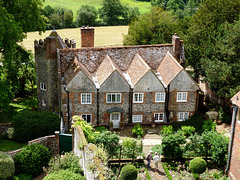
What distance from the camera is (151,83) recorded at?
39.7 metres

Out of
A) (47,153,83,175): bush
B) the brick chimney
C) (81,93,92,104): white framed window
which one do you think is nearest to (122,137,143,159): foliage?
(47,153,83,175): bush

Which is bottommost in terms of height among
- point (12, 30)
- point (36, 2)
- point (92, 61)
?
point (92, 61)

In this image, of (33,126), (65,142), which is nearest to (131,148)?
(65,142)

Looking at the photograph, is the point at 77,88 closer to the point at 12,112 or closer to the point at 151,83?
the point at 151,83

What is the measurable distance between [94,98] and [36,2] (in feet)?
50.0

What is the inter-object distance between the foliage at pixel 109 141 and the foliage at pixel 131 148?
95 cm

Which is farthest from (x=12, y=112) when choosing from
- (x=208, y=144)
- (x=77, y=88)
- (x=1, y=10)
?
(x=208, y=144)

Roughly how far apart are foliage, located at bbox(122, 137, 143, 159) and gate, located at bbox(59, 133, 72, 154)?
5.41 m

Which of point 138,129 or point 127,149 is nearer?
point 127,149

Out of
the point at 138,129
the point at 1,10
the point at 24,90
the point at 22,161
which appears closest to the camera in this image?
the point at 22,161

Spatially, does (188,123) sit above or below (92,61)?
below

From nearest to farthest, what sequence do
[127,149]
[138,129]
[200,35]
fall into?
[127,149] → [138,129] → [200,35]

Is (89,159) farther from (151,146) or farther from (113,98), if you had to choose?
(113,98)

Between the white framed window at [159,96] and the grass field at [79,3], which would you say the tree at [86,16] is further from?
the white framed window at [159,96]
